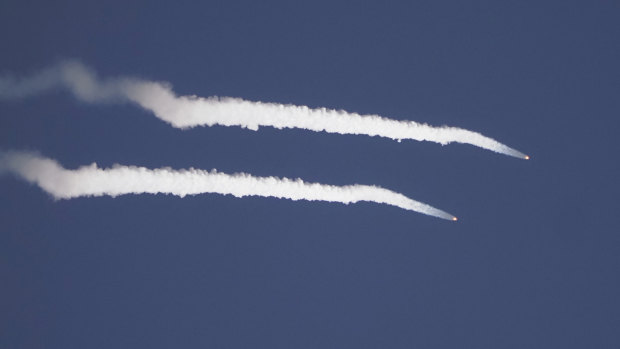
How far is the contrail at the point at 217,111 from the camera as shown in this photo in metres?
8.23

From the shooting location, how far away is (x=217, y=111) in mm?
8570

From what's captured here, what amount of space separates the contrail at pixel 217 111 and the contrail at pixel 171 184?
511mm

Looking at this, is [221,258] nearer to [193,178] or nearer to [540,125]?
[193,178]

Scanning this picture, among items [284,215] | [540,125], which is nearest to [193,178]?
[284,215]

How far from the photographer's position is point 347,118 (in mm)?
8930

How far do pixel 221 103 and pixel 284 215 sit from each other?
4.07 ft

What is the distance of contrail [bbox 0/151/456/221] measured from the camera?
8.17 m

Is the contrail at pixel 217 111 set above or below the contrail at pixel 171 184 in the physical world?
above

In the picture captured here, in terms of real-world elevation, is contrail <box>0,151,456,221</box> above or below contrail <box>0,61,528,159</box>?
below

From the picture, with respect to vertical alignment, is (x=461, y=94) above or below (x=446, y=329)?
above

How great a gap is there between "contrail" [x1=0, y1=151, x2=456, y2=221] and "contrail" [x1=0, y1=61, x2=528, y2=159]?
0.51 metres

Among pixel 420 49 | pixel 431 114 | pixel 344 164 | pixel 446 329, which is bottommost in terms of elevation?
pixel 446 329

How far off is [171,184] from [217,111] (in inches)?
31.7

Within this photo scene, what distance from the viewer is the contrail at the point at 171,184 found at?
8.17m
